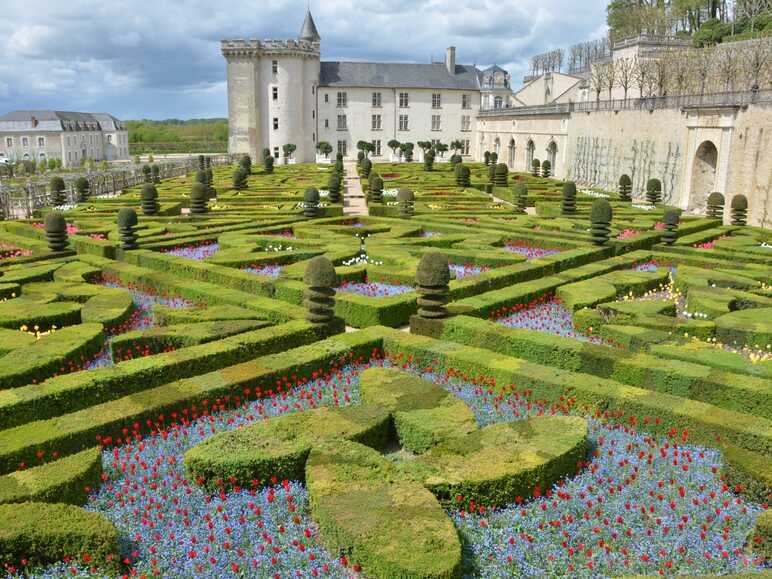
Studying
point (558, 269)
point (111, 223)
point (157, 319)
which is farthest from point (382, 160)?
point (157, 319)

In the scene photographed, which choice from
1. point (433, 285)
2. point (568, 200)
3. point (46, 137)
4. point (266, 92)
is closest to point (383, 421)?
point (433, 285)

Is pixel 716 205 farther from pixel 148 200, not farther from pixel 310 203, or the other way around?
pixel 148 200

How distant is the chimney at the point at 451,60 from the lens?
6775 centimetres

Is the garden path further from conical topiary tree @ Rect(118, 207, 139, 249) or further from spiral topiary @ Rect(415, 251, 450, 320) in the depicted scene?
spiral topiary @ Rect(415, 251, 450, 320)

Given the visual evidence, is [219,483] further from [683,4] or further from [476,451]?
[683,4]

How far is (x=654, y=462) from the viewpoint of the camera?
23.1 ft

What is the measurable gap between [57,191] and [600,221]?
21677mm

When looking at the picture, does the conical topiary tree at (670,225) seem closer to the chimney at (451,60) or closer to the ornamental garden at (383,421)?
the ornamental garden at (383,421)

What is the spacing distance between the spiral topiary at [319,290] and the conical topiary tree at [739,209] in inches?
694

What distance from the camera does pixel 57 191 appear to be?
27094 mm

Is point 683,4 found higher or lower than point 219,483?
higher

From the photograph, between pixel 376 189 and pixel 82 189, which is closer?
pixel 376 189

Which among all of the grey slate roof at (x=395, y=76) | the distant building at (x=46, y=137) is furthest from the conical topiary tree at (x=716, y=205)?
the distant building at (x=46, y=137)

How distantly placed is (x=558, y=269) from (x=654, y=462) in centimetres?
893
